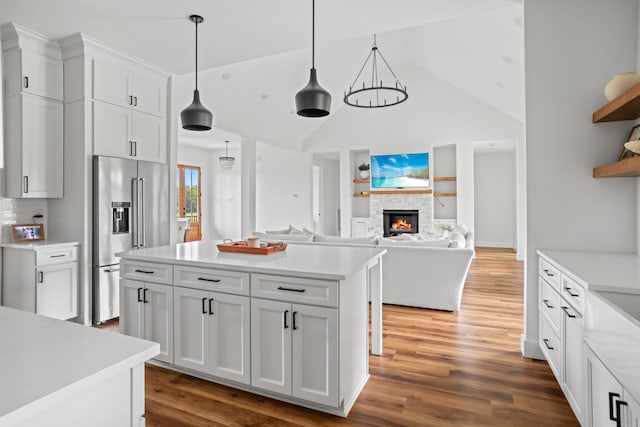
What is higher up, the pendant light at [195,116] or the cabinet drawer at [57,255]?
the pendant light at [195,116]

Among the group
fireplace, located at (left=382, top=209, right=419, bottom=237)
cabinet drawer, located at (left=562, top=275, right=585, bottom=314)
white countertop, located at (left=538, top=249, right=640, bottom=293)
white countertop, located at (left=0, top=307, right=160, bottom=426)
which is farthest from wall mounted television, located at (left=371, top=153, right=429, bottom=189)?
white countertop, located at (left=0, top=307, right=160, bottom=426)

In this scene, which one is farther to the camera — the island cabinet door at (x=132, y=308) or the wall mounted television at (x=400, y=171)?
the wall mounted television at (x=400, y=171)

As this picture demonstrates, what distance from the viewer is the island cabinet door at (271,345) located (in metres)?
2.09

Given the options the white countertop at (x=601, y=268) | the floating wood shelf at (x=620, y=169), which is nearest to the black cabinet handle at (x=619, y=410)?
the white countertop at (x=601, y=268)

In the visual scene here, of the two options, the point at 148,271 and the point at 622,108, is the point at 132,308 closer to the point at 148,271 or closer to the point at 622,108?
the point at 148,271

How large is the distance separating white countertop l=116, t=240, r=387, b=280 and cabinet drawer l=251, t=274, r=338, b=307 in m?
0.04

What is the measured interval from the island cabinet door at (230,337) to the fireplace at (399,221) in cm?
683

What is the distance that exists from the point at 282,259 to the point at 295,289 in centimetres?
36

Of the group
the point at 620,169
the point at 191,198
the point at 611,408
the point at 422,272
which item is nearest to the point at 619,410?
the point at 611,408

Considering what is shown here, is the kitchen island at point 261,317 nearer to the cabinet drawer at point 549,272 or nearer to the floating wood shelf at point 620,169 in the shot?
the cabinet drawer at point 549,272

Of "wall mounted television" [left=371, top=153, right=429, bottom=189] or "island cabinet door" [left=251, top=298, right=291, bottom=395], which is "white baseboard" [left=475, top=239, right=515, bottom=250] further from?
"island cabinet door" [left=251, top=298, right=291, bottom=395]

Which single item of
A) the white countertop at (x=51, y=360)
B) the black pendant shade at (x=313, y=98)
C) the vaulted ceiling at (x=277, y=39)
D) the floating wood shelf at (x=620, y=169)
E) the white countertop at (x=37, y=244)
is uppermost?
the vaulted ceiling at (x=277, y=39)

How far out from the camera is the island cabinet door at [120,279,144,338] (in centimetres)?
259

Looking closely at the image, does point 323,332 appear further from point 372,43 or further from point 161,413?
point 372,43
